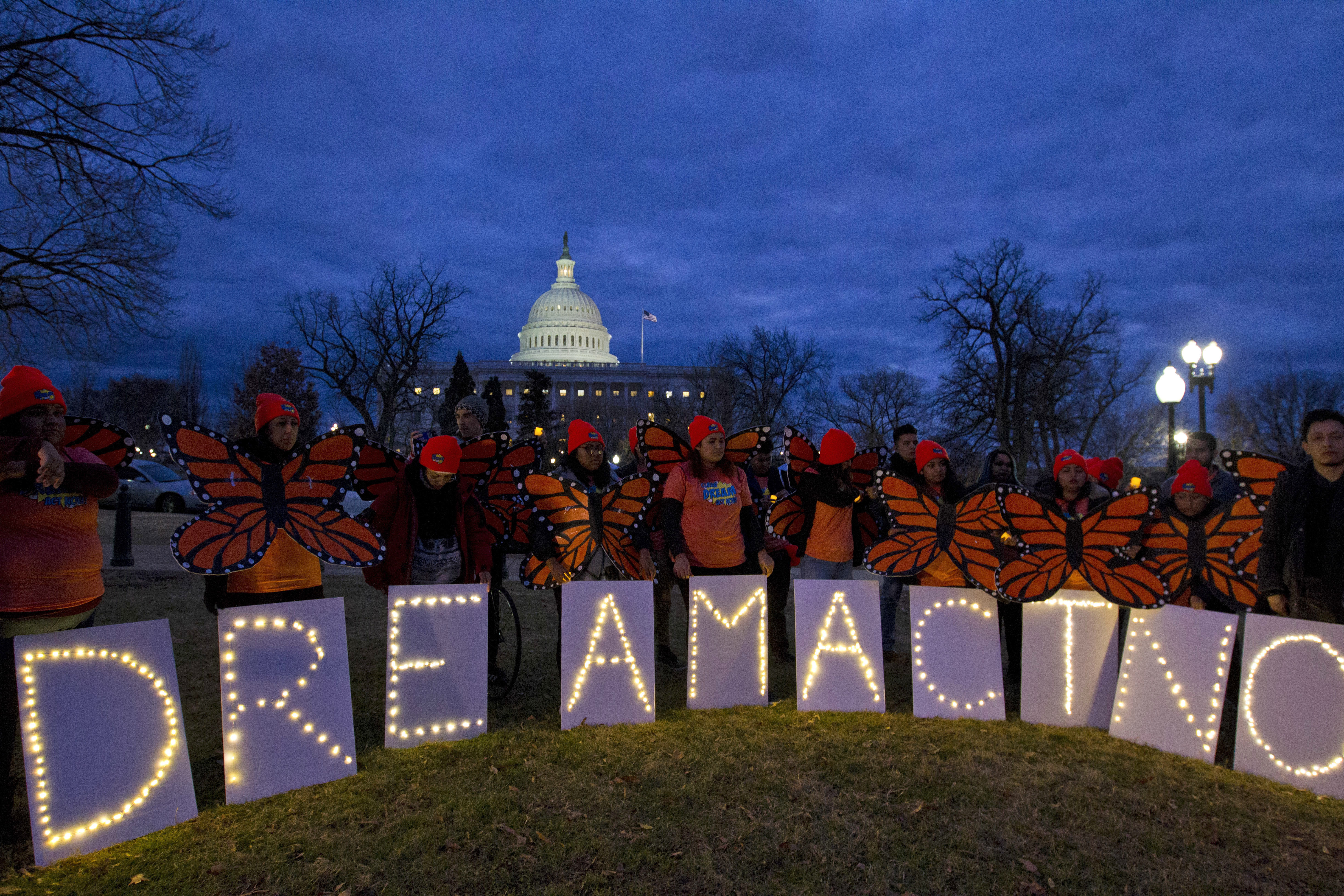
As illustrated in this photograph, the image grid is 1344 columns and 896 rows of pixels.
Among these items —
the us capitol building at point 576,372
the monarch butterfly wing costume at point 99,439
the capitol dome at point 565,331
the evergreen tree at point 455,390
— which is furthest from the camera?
the capitol dome at point 565,331

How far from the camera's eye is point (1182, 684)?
4.57m

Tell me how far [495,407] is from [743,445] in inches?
1487

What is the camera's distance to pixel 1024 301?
27281 mm

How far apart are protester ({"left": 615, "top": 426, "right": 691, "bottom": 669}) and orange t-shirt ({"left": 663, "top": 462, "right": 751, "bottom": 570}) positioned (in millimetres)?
348

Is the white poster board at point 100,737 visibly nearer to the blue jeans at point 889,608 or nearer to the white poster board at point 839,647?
the white poster board at point 839,647

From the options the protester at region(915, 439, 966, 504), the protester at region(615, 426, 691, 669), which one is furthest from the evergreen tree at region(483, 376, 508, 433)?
the protester at region(915, 439, 966, 504)

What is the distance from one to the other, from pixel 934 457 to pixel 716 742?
2.82 metres

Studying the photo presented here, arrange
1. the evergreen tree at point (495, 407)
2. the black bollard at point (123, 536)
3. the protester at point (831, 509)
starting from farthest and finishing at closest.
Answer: the evergreen tree at point (495, 407), the black bollard at point (123, 536), the protester at point (831, 509)

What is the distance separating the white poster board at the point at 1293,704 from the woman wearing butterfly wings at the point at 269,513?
17.0ft

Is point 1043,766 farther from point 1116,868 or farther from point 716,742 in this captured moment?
point 716,742

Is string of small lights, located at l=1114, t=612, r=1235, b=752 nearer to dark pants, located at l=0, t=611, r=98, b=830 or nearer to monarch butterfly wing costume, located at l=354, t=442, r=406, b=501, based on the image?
monarch butterfly wing costume, located at l=354, t=442, r=406, b=501

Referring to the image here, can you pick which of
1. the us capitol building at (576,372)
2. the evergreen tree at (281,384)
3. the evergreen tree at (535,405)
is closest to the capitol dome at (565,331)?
the us capitol building at (576,372)

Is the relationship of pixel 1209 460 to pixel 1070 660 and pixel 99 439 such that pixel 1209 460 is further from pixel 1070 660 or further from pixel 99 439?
pixel 99 439

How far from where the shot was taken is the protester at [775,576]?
6.55 meters
